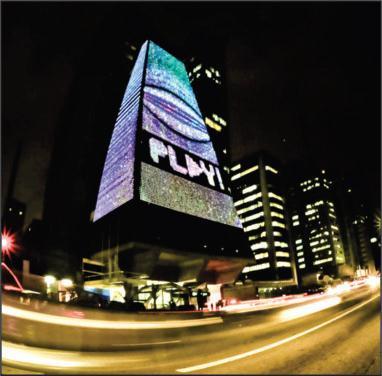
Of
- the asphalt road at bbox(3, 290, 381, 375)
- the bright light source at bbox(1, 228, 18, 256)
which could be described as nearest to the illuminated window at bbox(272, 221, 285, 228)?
the bright light source at bbox(1, 228, 18, 256)

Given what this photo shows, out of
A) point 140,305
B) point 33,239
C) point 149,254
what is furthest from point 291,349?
point 33,239

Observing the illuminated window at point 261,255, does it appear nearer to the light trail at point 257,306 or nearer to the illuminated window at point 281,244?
the illuminated window at point 281,244

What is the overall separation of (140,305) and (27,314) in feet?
44.3

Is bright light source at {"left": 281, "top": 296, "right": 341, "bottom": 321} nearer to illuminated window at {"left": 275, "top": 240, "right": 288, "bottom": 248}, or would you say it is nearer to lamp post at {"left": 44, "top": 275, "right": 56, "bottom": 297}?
lamp post at {"left": 44, "top": 275, "right": 56, "bottom": 297}

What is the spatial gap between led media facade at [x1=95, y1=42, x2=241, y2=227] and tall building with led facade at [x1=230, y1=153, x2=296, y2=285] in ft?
233

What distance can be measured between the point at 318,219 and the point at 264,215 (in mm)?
34922

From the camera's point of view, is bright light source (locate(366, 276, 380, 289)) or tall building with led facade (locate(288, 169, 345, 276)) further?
tall building with led facade (locate(288, 169, 345, 276))

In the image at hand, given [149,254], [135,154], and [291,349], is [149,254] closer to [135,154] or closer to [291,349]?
[135,154]

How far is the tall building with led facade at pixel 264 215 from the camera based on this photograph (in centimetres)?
10738

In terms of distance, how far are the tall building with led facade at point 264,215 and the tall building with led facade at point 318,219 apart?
13434mm

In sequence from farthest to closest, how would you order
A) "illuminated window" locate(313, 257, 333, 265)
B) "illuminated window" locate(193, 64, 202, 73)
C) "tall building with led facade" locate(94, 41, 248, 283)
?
"illuminated window" locate(313, 257, 333, 265) → "illuminated window" locate(193, 64, 202, 73) → "tall building with led facade" locate(94, 41, 248, 283)

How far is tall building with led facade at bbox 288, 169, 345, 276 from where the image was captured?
131 meters

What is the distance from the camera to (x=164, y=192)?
3356 cm

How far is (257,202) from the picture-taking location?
118 m
